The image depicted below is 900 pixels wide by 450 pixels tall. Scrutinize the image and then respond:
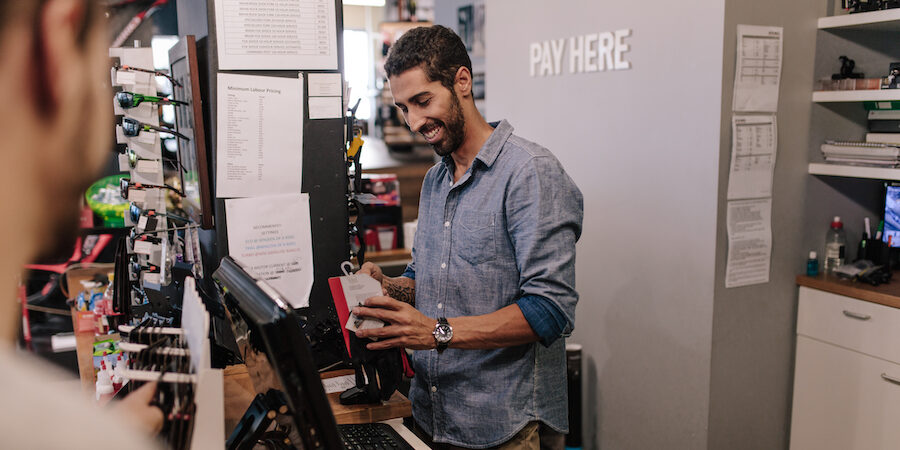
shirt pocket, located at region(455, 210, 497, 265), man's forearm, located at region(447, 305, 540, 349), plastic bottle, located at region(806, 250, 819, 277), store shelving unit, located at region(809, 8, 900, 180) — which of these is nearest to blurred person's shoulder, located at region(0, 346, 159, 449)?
man's forearm, located at region(447, 305, 540, 349)

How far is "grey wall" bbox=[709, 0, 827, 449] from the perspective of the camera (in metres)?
2.70

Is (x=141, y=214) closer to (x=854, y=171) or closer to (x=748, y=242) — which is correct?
(x=748, y=242)

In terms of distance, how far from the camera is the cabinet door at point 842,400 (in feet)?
8.40

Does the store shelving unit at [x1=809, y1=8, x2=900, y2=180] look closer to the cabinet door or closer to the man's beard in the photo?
the cabinet door

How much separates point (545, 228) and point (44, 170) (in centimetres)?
125

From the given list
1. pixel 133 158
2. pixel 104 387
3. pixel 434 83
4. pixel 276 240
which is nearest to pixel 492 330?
pixel 434 83

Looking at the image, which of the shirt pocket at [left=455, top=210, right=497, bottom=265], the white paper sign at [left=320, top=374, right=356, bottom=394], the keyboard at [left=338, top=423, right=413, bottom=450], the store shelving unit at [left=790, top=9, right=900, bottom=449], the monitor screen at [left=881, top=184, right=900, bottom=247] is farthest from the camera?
the monitor screen at [left=881, top=184, right=900, bottom=247]

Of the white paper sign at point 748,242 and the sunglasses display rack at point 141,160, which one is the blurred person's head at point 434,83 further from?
the white paper sign at point 748,242

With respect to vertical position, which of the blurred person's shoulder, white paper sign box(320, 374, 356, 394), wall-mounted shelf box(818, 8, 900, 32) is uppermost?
wall-mounted shelf box(818, 8, 900, 32)

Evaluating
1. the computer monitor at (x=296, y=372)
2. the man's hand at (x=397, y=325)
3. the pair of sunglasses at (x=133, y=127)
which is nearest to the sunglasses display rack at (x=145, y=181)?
the pair of sunglasses at (x=133, y=127)

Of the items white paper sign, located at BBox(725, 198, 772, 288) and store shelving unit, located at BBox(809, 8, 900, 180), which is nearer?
store shelving unit, located at BBox(809, 8, 900, 180)

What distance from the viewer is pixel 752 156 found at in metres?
2.68

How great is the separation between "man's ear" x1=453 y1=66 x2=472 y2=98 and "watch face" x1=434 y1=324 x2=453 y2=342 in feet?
2.06

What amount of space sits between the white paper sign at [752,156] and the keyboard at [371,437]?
169cm
